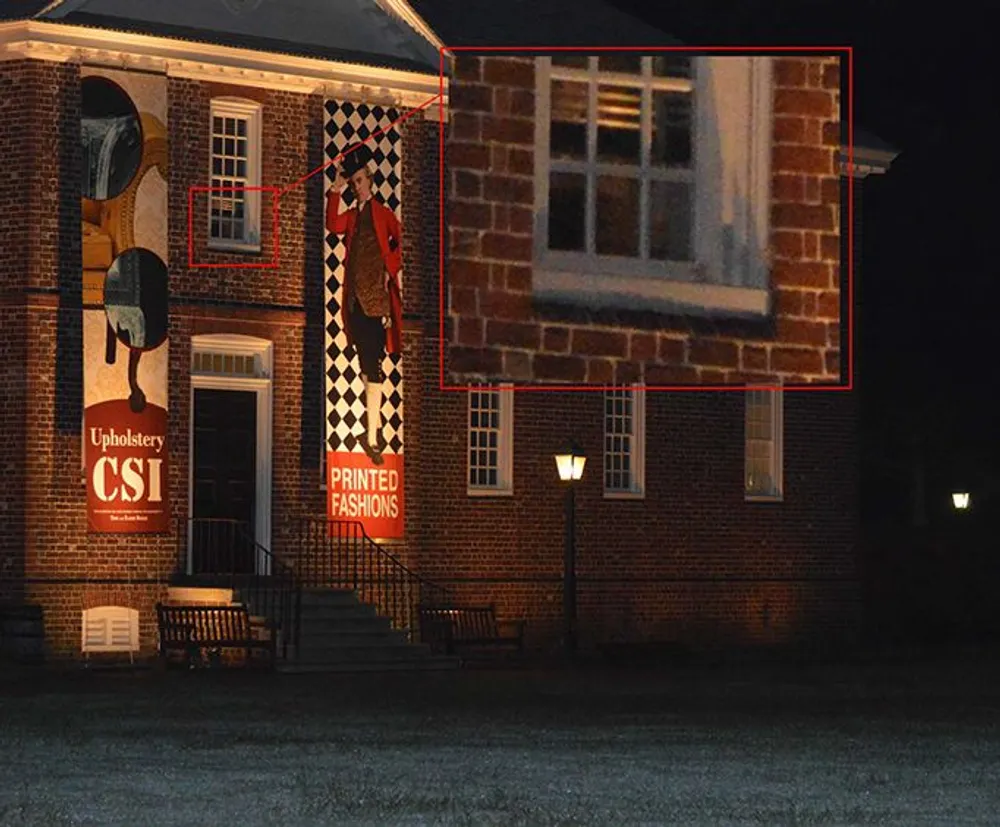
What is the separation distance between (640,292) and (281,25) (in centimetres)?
1552

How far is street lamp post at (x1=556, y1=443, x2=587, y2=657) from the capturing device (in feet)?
97.6

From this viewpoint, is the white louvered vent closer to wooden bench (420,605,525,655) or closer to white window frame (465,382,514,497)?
wooden bench (420,605,525,655)

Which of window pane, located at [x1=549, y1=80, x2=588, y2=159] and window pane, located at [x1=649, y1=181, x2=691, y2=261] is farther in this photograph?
window pane, located at [x1=549, y1=80, x2=588, y2=159]

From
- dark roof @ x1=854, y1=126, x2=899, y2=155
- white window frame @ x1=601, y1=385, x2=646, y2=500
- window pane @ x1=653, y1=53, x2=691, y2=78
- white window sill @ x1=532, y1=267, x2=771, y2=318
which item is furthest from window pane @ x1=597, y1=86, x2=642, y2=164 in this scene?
dark roof @ x1=854, y1=126, x2=899, y2=155

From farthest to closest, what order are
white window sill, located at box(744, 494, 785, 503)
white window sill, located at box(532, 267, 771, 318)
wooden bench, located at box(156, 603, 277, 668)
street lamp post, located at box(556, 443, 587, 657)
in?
white window sill, located at box(744, 494, 785, 503), street lamp post, located at box(556, 443, 587, 657), wooden bench, located at box(156, 603, 277, 668), white window sill, located at box(532, 267, 771, 318)

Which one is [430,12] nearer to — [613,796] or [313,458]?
[313,458]

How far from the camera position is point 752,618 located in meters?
35.2

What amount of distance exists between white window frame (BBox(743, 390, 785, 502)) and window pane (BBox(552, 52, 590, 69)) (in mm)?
18188

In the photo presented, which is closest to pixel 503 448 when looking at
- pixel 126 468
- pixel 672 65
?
pixel 126 468

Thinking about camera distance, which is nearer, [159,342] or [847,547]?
[159,342]

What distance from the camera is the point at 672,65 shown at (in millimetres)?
17297

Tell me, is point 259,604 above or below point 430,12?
below

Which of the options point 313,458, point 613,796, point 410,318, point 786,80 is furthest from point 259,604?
point 613,796

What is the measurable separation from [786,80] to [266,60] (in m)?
14.4
